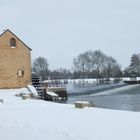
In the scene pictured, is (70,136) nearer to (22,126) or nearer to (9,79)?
(22,126)

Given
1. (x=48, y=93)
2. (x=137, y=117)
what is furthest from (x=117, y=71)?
(x=137, y=117)

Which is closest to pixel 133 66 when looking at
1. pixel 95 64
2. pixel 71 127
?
pixel 95 64

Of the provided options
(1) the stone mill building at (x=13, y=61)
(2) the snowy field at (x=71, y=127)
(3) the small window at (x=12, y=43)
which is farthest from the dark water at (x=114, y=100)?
(2) the snowy field at (x=71, y=127)

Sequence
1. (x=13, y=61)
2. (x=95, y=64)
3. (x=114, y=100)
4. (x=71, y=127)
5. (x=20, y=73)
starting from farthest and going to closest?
(x=95, y=64)
(x=114, y=100)
(x=20, y=73)
(x=13, y=61)
(x=71, y=127)

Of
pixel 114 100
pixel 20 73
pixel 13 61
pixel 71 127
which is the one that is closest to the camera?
pixel 71 127

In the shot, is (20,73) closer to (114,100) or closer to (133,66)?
(114,100)

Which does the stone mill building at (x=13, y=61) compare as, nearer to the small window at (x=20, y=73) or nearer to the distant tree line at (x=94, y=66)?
the small window at (x=20, y=73)

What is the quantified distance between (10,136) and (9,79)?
40.4m

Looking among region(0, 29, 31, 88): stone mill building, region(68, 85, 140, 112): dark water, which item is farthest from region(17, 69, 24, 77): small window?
region(68, 85, 140, 112): dark water

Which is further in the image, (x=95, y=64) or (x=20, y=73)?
(x=95, y=64)

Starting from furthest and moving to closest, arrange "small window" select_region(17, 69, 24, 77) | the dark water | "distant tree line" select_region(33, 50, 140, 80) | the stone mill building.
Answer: "distant tree line" select_region(33, 50, 140, 80)
"small window" select_region(17, 69, 24, 77)
the stone mill building
the dark water

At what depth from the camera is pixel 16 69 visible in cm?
5234

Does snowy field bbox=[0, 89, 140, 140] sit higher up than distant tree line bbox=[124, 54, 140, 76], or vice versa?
distant tree line bbox=[124, 54, 140, 76]

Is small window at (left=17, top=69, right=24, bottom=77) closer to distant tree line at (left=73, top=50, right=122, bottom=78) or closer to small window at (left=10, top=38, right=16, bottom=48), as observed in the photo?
small window at (left=10, top=38, right=16, bottom=48)
